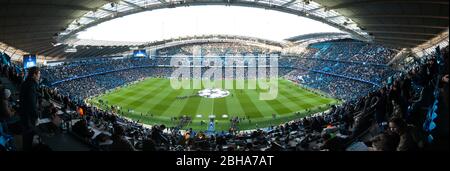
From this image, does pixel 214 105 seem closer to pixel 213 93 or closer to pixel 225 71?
pixel 213 93

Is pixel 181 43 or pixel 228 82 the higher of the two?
pixel 181 43

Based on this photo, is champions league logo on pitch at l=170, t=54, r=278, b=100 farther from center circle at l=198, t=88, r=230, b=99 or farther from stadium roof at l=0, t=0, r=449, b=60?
stadium roof at l=0, t=0, r=449, b=60

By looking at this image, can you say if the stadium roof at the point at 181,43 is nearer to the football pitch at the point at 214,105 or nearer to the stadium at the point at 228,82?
the stadium at the point at 228,82

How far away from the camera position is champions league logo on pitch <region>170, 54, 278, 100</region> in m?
73.5

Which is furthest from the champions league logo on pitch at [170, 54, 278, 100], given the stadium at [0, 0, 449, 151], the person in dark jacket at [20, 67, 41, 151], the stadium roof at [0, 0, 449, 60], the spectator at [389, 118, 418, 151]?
the spectator at [389, 118, 418, 151]

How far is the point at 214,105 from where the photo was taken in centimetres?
4772

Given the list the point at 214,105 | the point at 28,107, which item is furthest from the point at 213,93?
the point at 28,107

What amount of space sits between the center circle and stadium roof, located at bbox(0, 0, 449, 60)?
783 inches

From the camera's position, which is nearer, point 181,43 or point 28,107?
point 28,107

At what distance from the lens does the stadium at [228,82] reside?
8.82m

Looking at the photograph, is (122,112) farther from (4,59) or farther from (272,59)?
(272,59)

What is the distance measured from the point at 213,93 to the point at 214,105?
11161mm
